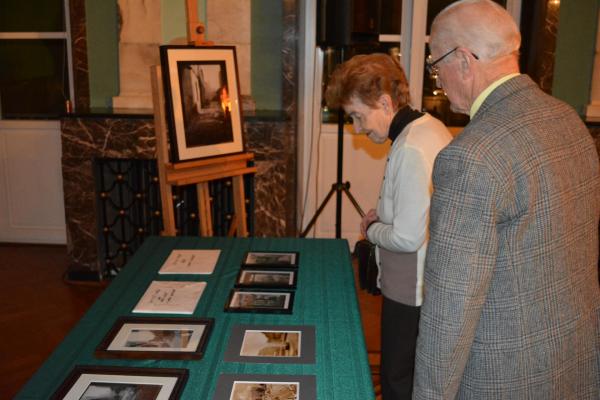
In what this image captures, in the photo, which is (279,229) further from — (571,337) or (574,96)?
(571,337)

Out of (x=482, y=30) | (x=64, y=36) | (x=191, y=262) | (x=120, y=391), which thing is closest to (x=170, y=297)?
Answer: (x=191, y=262)

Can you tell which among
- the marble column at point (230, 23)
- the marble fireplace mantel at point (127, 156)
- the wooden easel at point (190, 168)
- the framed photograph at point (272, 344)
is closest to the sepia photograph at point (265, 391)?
Result: the framed photograph at point (272, 344)

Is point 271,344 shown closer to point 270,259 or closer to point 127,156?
point 270,259

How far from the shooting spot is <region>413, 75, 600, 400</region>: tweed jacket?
1.24 metres

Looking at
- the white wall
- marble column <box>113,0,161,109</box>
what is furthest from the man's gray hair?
the white wall

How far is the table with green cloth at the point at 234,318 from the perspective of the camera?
1.59 metres

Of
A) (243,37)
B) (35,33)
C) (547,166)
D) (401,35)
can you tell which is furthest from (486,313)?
(35,33)

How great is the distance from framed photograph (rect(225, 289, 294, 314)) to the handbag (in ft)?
1.21

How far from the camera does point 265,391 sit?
1.52 meters

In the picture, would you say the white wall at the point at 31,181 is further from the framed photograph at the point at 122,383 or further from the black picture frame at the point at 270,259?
the framed photograph at the point at 122,383

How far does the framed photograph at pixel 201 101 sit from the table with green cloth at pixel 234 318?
0.50 meters

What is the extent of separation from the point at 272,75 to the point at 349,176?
1011mm

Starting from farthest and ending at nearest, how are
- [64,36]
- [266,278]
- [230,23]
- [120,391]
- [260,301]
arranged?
[64,36] < [230,23] < [266,278] < [260,301] < [120,391]

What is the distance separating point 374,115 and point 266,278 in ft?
2.34
